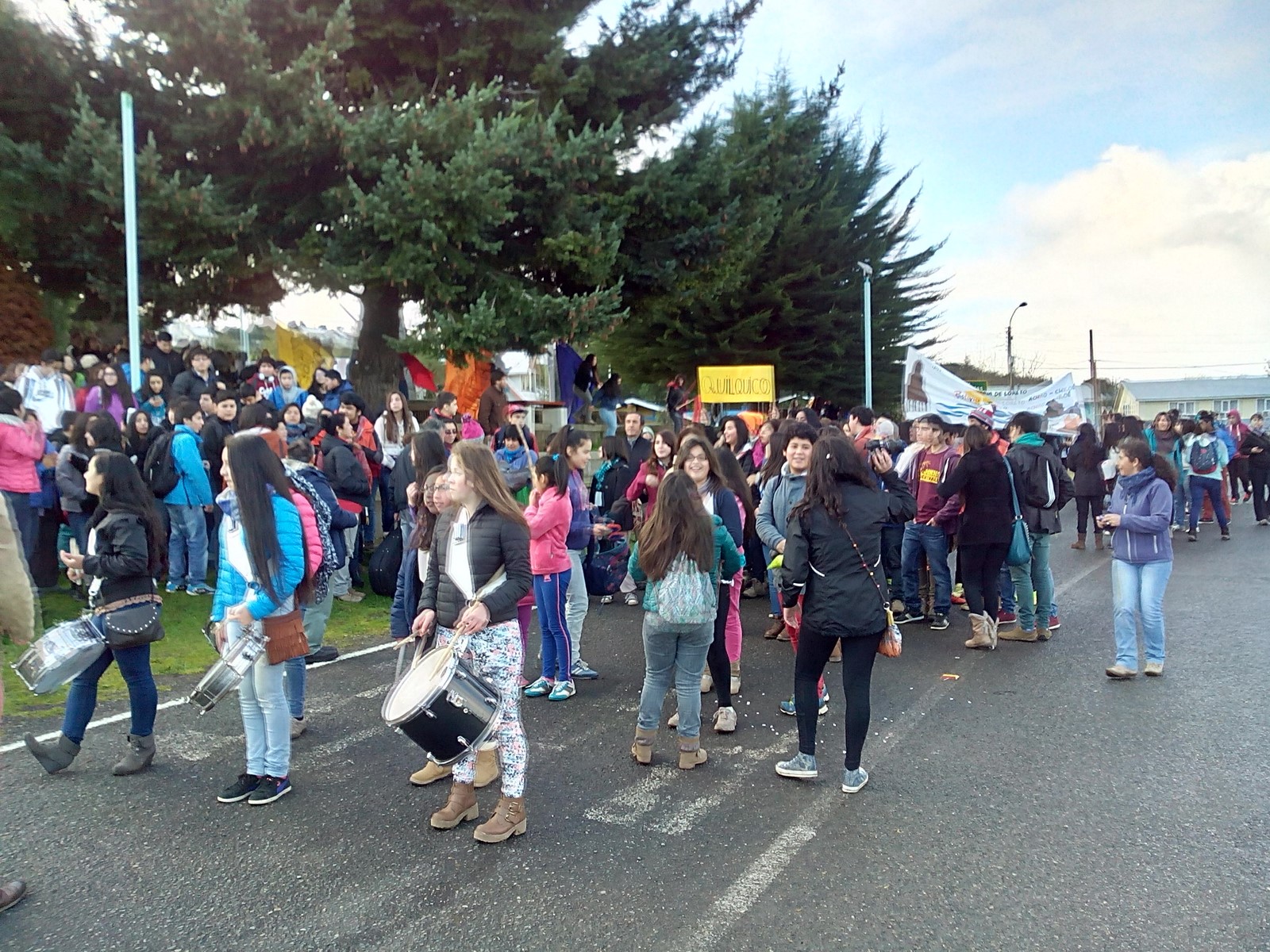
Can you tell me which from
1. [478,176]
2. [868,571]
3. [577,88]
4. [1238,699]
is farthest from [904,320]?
[868,571]

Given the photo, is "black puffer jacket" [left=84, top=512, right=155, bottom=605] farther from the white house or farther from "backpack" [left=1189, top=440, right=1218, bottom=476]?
the white house

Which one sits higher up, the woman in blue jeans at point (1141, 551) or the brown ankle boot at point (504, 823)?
the woman in blue jeans at point (1141, 551)

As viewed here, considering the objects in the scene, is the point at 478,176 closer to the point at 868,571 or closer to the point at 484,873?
the point at 868,571

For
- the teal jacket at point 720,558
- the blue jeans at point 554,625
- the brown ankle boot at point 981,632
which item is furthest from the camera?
the brown ankle boot at point 981,632

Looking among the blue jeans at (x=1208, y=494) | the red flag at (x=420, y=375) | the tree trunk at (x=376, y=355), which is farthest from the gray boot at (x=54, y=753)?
the blue jeans at (x=1208, y=494)

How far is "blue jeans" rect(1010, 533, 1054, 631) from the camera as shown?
7652 millimetres

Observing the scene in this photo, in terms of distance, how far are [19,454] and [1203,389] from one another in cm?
9826

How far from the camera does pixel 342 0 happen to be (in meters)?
12.2

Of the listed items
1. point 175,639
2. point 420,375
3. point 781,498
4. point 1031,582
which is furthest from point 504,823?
point 420,375

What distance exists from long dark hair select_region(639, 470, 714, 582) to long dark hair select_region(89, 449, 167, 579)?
103 inches

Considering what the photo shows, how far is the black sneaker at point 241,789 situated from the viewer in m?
4.39

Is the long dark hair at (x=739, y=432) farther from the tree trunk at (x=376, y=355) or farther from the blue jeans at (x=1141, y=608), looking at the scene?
the tree trunk at (x=376, y=355)

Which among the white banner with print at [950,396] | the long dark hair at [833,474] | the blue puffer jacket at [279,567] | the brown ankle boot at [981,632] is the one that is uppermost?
the white banner with print at [950,396]

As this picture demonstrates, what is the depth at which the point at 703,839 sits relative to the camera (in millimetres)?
3990
